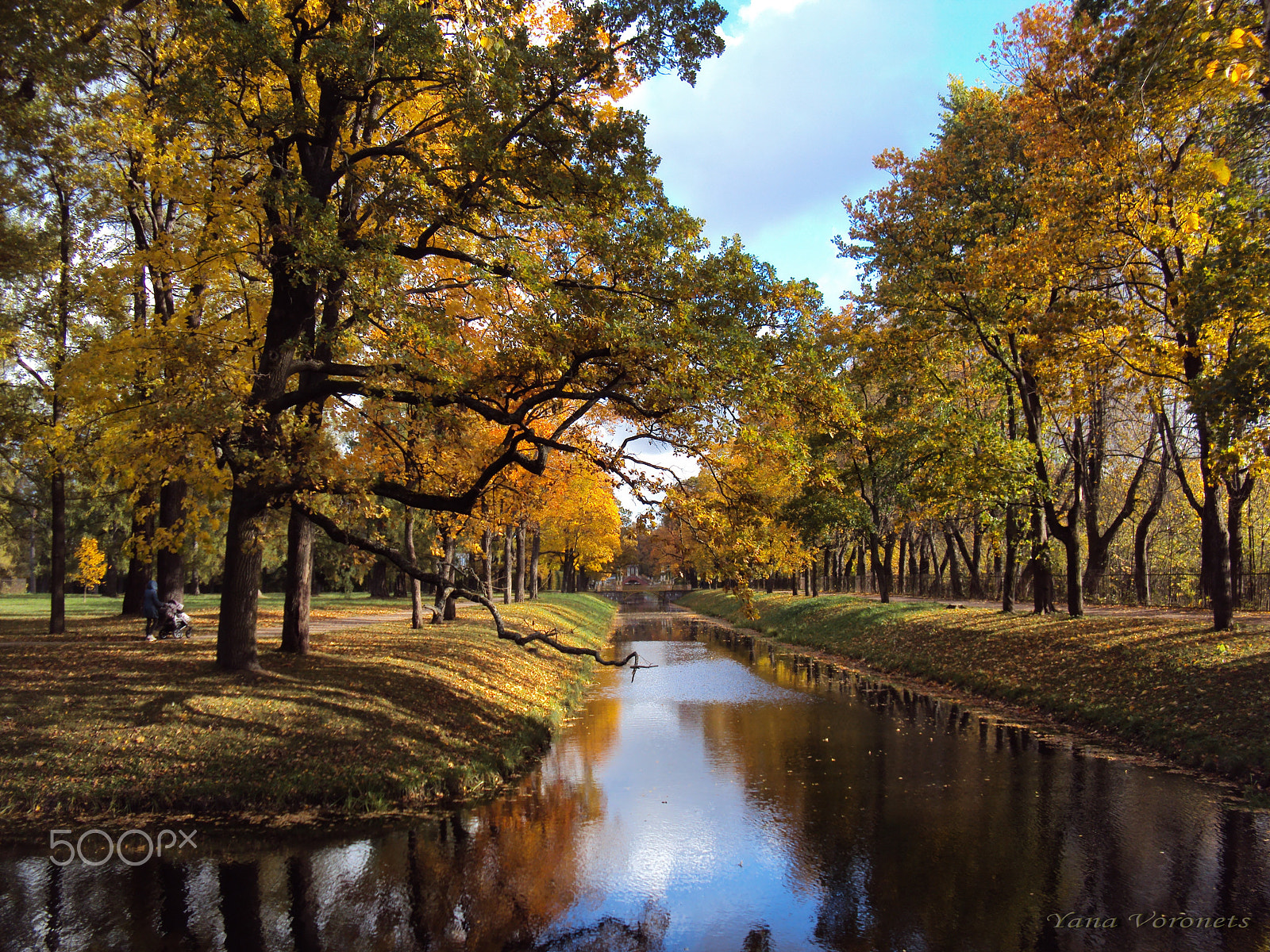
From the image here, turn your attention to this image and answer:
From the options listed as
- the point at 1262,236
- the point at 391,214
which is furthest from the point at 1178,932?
the point at 391,214

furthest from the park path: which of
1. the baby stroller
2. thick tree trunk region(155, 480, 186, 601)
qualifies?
thick tree trunk region(155, 480, 186, 601)

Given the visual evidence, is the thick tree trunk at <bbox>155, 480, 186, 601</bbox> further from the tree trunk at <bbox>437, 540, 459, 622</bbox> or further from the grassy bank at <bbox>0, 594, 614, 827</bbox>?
the tree trunk at <bbox>437, 540, 459, 622</bbox>

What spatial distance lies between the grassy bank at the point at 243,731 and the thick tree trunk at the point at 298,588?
0.46 m

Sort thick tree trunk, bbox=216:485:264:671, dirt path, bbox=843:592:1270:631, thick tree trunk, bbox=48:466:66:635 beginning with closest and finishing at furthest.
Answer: thick tree trunk, bbox=216:485:264:671
dirt path, bbox=843:592:1270:631
thick tree trunk, bbox=48:466:66:635

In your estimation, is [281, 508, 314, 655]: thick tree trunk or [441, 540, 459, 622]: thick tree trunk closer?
[281, 508, 314, 655]: thick tree trunk

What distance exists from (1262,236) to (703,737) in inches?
497

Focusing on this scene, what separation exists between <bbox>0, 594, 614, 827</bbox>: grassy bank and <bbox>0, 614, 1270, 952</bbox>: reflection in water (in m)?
0.88

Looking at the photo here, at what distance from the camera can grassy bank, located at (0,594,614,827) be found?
26.7ft

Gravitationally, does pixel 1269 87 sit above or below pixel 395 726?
above

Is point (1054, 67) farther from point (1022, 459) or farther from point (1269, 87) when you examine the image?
point (1022, 459)

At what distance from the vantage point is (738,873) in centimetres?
743

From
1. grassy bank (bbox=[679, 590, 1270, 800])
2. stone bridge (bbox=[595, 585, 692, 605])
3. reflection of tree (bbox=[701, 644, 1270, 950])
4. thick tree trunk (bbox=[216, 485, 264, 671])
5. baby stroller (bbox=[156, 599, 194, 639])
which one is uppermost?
thick tree trunk (bbox=[216, 485, 264, 671])

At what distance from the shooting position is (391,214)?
10.2 m

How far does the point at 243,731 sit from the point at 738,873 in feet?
21.0
